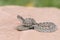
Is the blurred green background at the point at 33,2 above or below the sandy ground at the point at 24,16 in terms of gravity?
above

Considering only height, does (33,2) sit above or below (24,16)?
above

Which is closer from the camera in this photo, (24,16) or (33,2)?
(24,16)

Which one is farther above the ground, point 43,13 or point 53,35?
point 43,13

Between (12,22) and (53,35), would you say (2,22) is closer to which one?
(12,22)

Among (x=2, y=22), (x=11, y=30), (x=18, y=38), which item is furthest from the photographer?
(x=2, y=22)

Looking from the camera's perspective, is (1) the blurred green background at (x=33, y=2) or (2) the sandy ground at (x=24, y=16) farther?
(1) the blurred green background at (x=33, y=2)

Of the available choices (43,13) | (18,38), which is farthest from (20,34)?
(43,13)

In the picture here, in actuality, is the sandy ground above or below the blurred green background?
below

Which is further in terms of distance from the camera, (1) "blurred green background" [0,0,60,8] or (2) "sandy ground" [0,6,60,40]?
(1) "blurred green background" [0,0,60,8]
